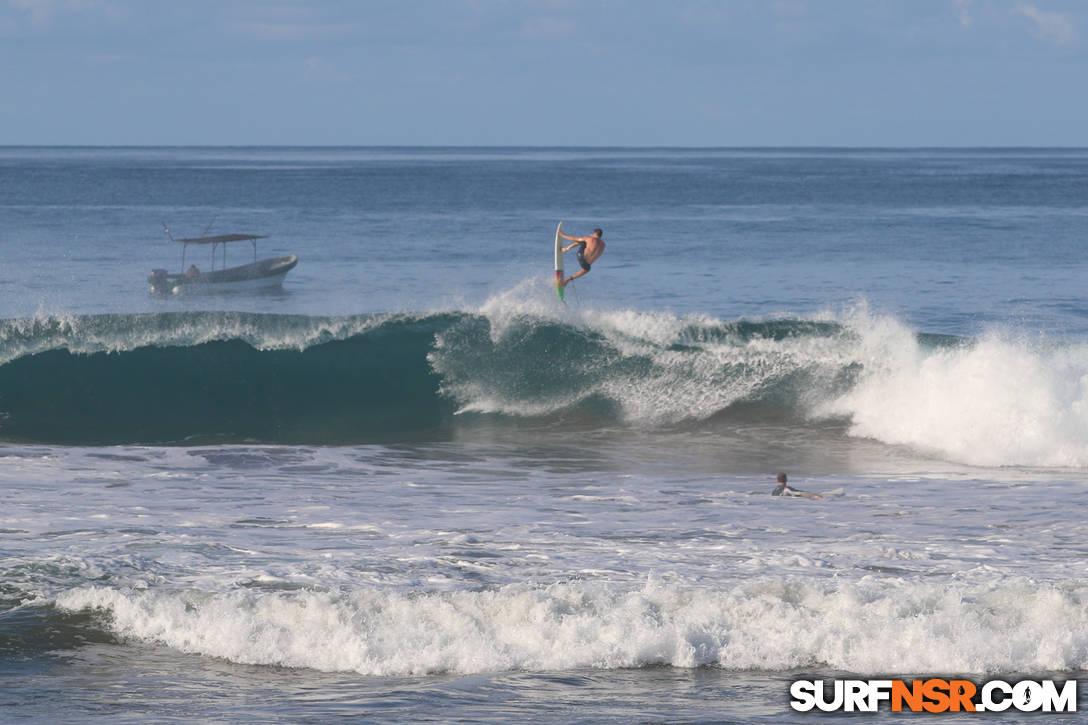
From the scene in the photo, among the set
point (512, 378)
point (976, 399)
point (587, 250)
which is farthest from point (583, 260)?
point (976, 399)

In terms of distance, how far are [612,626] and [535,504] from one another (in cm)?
473

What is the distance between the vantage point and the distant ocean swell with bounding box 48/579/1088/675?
9.77m

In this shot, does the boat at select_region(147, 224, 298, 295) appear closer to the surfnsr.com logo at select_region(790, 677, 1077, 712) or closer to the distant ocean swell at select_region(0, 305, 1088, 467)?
the distant ocean swell at select_region(0, 305, 1088, 467)

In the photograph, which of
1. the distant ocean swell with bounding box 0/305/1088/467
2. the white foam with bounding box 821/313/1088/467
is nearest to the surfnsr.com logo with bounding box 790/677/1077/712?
the white foam with bounding box 821/313/1088/467

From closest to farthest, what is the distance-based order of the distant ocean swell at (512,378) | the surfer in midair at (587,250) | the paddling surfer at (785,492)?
the paddling surfer at (785,492), the distant ocean swell at (512,378), the surfer in midair at (587,250)

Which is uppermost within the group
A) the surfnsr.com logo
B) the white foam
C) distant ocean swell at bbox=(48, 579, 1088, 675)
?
the white foam

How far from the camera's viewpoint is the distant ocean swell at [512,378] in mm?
20391

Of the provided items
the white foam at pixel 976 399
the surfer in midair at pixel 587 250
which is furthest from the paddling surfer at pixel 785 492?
the surfer in midair at pixel 587 250

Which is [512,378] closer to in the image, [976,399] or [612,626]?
[976,399]

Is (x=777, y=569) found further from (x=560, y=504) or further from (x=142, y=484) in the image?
(x=142, y=484)

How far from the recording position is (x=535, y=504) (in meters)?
14.8

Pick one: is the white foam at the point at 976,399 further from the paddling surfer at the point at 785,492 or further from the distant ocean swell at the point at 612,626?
the distant ocean swell at the point at 612,626

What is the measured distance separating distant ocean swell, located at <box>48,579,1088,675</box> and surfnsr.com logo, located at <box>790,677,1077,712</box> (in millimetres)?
286

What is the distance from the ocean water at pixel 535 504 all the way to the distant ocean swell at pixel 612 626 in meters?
0.03
